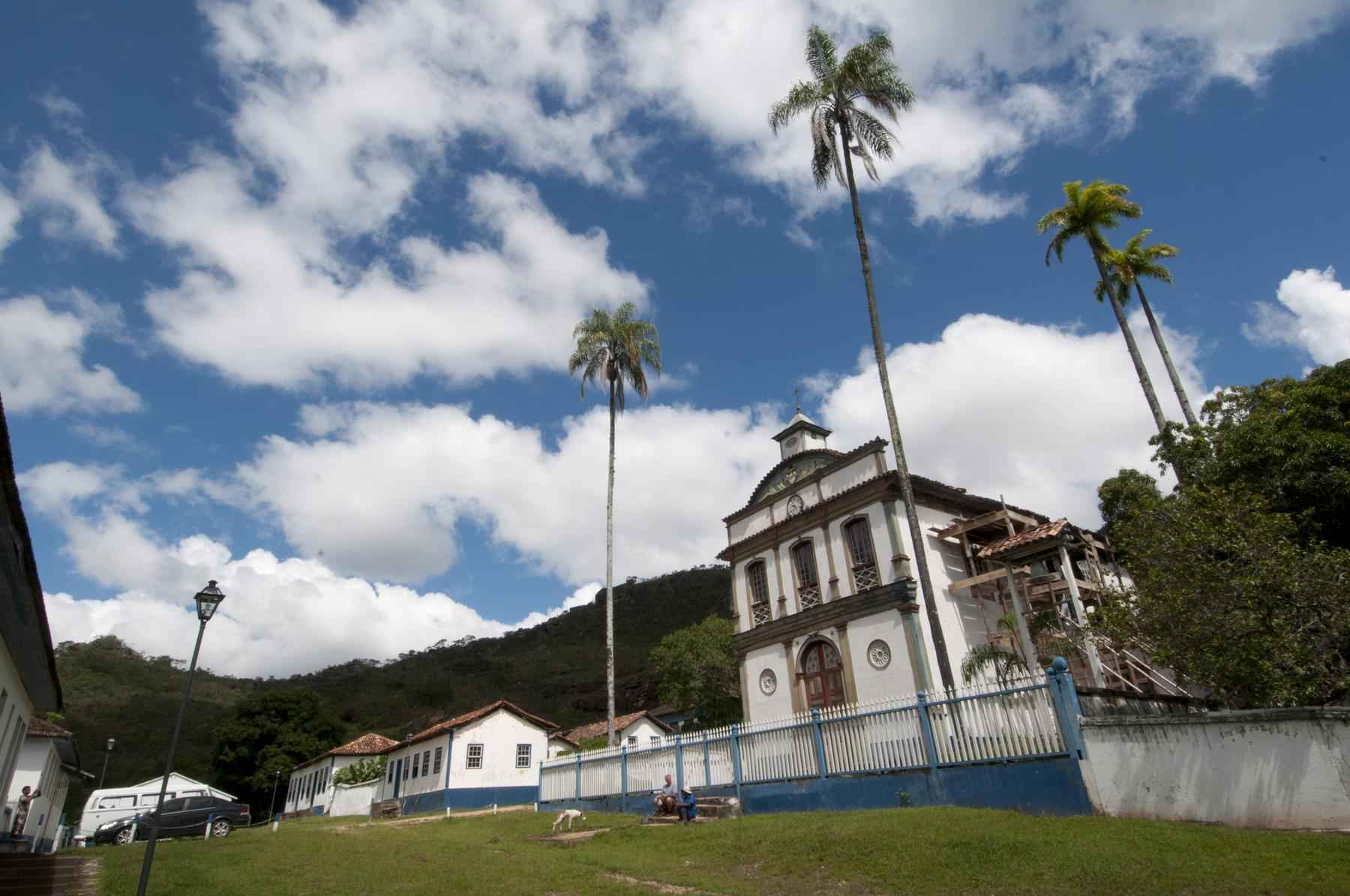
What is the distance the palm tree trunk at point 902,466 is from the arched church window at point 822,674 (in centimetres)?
386

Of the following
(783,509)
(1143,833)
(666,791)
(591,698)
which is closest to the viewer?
(1143,833)

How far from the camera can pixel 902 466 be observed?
59.5ft

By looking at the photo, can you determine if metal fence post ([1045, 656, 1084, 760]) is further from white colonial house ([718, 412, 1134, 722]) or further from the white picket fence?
white colonial house ([718, 412, 1134, 722])

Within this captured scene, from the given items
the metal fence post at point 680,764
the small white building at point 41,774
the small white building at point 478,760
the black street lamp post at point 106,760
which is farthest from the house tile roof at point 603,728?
the black street lamp post at point 106,760

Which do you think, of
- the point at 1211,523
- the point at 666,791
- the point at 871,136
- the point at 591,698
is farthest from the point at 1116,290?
the point at 591,698

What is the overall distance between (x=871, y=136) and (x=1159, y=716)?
50.1 ft

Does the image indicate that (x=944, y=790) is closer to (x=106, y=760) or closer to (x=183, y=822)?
(x=183, y=822)

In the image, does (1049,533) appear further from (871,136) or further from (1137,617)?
(871,136)

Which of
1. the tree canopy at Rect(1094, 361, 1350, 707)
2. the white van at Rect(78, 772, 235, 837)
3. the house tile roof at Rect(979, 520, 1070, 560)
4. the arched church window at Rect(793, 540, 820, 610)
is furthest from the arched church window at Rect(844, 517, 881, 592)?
the white van at Rect(78, 772, 235, 837)

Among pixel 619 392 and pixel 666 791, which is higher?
pixel 619 392

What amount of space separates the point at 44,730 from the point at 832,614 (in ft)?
79.3

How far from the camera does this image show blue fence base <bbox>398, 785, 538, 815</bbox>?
2986cm

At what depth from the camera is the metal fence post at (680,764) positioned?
18.4 metres

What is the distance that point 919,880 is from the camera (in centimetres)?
879
